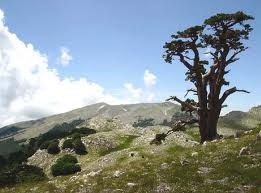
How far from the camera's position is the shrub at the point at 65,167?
6098 cm

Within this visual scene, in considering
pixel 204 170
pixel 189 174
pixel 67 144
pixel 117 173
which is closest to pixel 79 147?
pixel 67 144

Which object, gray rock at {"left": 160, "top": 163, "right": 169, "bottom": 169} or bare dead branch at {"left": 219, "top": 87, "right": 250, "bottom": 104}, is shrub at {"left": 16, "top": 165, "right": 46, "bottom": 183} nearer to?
bare dead branch at {"left": 219, "top": 87, "right": 250, "bottom": 104}

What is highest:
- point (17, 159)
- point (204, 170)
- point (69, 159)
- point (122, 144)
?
point (122, 144)

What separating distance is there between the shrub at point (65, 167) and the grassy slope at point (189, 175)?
25.7 meters

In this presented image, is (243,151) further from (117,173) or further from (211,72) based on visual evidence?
(211,72)

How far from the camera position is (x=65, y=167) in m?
→ 65.2

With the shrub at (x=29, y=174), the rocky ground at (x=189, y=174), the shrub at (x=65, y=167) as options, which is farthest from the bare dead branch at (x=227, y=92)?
the shrub at (x=29, y=174)

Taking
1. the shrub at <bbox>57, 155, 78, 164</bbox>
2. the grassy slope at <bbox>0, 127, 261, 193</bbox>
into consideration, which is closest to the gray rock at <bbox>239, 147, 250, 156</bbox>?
the grassy slope at <bbox>0, 127, 261, 193</bbox>

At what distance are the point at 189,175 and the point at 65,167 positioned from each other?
40745 millimetres

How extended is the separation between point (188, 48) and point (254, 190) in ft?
89.4

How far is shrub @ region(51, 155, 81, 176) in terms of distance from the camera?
61.0 metres

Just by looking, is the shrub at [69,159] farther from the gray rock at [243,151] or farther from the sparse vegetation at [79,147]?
the gray rock at [243,151]

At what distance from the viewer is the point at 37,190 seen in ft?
105

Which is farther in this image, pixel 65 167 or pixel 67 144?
pixel 67 144
